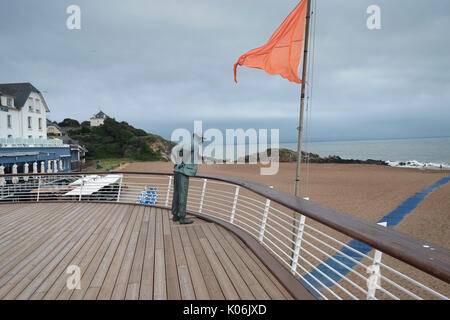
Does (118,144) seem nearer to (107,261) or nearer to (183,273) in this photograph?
(107,261)

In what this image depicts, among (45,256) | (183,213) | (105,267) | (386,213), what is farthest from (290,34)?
(386,213)

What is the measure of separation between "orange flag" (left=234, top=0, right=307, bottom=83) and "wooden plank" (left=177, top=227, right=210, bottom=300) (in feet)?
10.9

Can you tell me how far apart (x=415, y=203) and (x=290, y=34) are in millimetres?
12866

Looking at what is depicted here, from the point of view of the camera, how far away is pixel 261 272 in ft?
8.99

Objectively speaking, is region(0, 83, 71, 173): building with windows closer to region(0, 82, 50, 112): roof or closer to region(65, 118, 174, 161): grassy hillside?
region(0, 82, 50, 112): roof

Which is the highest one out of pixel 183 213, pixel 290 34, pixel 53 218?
pixel 290 34

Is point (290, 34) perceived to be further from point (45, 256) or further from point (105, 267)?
point (45, 256)

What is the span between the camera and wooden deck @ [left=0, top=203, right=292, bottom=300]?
7.91 ft

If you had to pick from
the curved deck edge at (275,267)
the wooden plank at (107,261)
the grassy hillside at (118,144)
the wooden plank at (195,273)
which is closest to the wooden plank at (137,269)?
the wooden plank at (107,261)

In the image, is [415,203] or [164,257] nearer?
[164,257]

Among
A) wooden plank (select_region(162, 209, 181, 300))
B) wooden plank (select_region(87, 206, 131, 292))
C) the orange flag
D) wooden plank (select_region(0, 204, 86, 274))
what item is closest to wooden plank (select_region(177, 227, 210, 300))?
wooden plank (select_region(162, 209, 181, 300))

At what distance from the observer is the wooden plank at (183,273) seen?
2.34 m

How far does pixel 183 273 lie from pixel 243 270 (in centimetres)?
62

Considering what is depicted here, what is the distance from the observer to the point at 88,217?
5.21m
